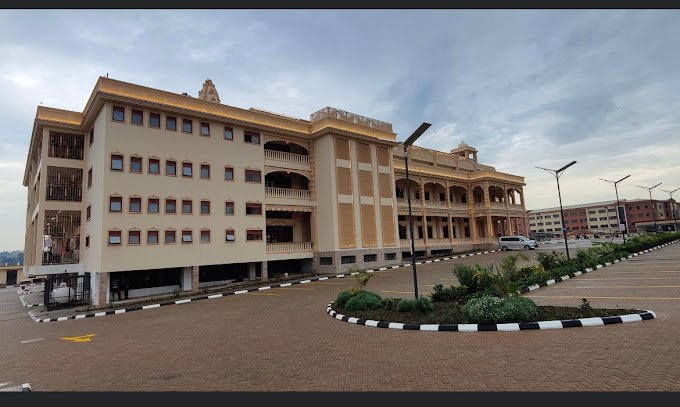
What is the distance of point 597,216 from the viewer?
12100cm

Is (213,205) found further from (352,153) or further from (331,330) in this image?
(331,330)

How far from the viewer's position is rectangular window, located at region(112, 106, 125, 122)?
2227 cm

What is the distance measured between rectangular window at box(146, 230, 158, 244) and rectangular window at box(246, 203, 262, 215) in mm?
6393

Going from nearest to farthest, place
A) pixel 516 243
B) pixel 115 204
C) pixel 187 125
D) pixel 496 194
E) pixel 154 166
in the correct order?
pixel 115 204 → pixel 154 166 → pixel 187 125 → pixel 516 243 → pixel 496 194

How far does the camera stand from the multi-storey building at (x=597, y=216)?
11444cm

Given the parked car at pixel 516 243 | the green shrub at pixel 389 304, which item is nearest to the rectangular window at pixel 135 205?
the green shrub at pixel 389 304

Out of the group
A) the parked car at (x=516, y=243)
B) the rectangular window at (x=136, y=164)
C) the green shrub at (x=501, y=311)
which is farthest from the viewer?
the parked car at (x=516, y=243)

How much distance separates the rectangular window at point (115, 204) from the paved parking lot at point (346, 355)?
8740 millimetres

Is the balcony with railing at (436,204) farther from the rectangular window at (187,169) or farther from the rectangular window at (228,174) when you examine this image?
the rectangular window at (187,169)

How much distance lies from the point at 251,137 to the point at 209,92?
6.30 metres

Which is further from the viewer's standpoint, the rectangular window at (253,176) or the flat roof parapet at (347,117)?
the flat roof parapet at (347,117)

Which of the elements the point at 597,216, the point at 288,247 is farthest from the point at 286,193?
the point at 597,216

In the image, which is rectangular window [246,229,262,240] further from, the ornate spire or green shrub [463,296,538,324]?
green shrub [463,296,538,324]

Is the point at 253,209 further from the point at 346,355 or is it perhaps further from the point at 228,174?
the point at 346,355
